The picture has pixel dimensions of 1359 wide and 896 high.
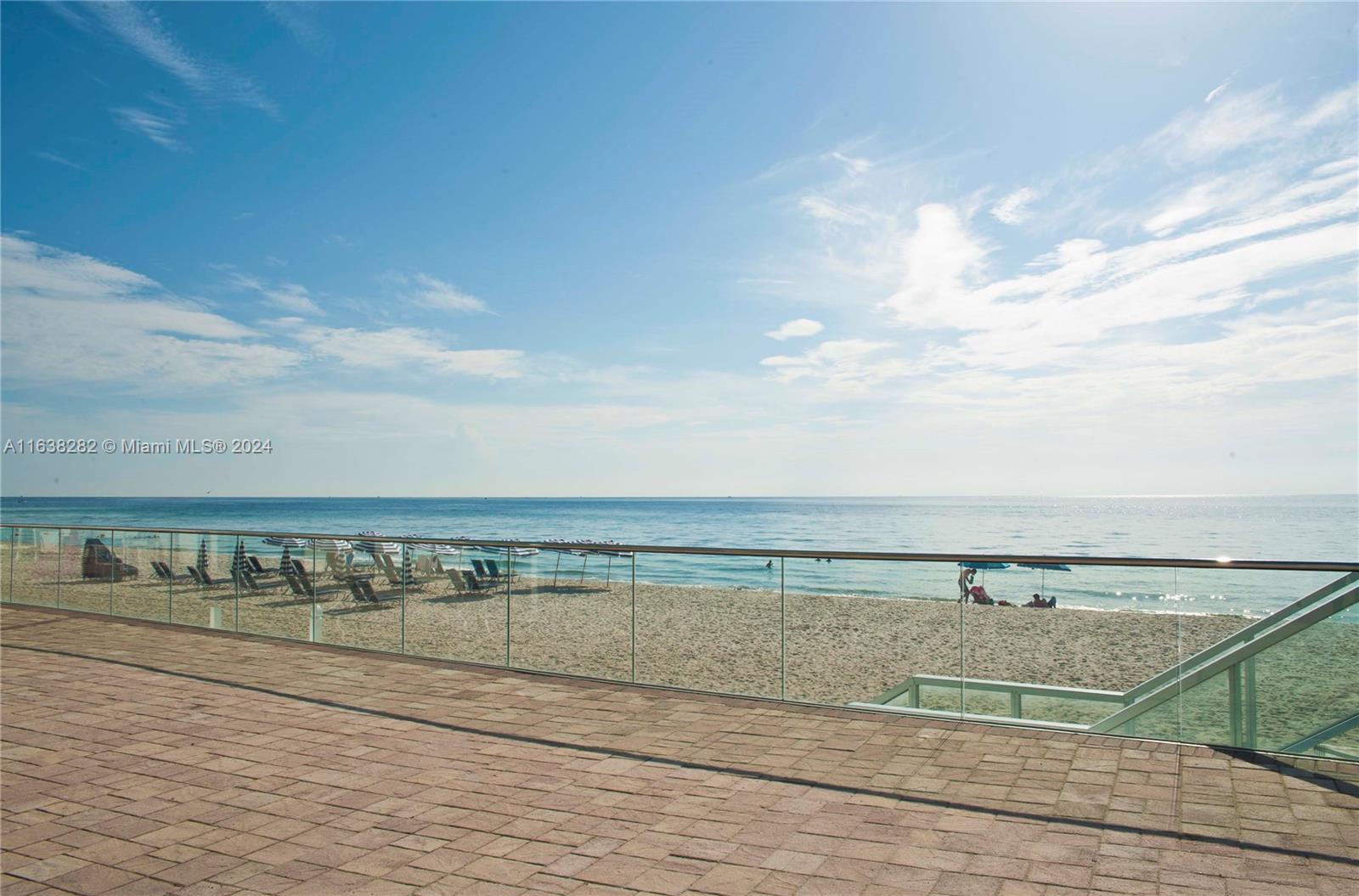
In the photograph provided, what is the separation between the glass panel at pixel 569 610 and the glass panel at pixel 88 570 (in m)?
5.73

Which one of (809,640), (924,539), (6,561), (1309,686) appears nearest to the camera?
(1309,686)

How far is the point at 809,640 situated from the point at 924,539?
57.8m

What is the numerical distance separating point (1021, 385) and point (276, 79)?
2685 inches

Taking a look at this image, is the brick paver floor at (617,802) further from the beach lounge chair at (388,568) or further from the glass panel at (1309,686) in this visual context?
the beach lounge chair at (388,568)

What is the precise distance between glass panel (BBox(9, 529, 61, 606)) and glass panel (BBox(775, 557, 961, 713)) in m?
9.95

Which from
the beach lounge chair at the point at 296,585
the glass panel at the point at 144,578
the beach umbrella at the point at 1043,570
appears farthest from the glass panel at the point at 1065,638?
the glass panel at the point at 144,578

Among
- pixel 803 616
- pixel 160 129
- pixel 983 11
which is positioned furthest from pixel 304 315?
pixel 803 616

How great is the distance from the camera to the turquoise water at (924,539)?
5.10 meters

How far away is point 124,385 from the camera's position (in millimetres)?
51750

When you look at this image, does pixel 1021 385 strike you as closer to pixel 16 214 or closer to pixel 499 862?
pixel 16 214

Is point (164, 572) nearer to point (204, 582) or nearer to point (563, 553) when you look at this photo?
point (204, 582)

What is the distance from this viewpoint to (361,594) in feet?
26.4

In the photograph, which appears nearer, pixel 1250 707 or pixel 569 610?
pixel 1250 707

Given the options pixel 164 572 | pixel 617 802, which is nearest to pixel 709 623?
pixel 617 802
